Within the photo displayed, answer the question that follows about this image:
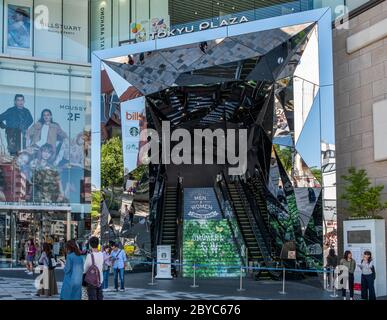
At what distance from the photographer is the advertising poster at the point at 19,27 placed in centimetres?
2992

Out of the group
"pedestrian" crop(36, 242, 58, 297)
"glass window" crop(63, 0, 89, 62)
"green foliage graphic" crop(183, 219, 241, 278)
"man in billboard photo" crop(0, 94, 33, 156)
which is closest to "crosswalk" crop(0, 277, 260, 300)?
"pedestrian" crop(36, 242, 58, 297)

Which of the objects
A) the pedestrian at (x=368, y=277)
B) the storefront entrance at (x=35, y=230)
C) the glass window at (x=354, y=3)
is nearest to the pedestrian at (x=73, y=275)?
the pedestrian at (x=368, y=277)

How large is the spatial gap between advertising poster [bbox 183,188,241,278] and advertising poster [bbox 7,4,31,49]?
12.4 m

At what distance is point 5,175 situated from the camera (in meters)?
28.8

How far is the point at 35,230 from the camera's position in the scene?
2970 cm

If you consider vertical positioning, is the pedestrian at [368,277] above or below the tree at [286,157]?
below

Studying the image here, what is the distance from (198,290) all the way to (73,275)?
8162 mm

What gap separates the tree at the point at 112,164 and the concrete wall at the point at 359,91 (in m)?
8.08

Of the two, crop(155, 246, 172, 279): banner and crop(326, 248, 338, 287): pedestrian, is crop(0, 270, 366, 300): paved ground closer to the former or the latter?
crop(155, 246, 172, 279): banner

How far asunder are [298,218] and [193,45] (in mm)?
7048

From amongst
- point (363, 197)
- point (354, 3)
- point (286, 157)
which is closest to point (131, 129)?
point (286, 157)

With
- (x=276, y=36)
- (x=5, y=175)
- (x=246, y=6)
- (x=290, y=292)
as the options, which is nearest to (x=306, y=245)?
(x=290, y=292)

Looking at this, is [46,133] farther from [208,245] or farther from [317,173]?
[317,173]

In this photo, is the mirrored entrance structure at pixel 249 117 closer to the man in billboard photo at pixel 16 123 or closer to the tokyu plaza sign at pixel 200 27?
the tokyu plaza sign at pixel 200 27
